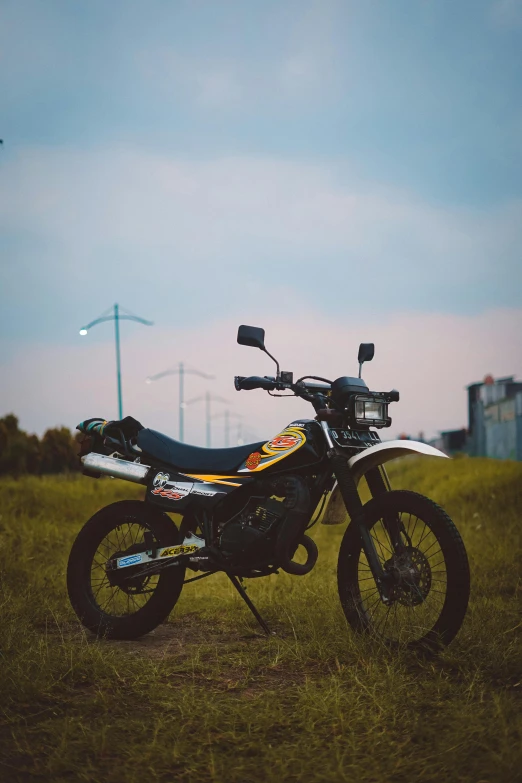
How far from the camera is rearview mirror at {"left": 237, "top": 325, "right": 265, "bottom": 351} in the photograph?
4.92m

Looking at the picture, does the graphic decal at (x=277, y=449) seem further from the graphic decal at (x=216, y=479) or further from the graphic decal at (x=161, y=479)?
the graphic decal at (x=161, y=479)

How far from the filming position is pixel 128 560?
5.54 meters

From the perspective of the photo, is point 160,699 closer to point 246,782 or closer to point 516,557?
point 246,782

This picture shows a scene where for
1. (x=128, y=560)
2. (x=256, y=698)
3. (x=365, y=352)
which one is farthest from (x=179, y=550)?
(x=365, y=352)

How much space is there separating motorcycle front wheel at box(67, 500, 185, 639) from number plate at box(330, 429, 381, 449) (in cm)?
137

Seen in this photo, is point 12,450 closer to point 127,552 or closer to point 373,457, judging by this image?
point 127,552

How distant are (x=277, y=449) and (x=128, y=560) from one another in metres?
1.35

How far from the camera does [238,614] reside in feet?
20.9

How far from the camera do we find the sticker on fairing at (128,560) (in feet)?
18.1

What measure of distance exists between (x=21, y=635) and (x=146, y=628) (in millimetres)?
819

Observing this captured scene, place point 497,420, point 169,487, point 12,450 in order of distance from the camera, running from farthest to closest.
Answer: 1. point 497,420
2. point 12,450
3. point 169,487

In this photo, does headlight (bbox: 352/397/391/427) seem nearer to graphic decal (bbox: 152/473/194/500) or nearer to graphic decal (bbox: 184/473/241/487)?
graphic decal (bbox: 184/473/241/487)

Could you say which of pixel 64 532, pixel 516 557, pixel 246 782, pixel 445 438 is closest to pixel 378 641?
pixel 246 782

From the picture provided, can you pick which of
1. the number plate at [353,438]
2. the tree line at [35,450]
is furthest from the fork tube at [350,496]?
the tree line at [35,450]
